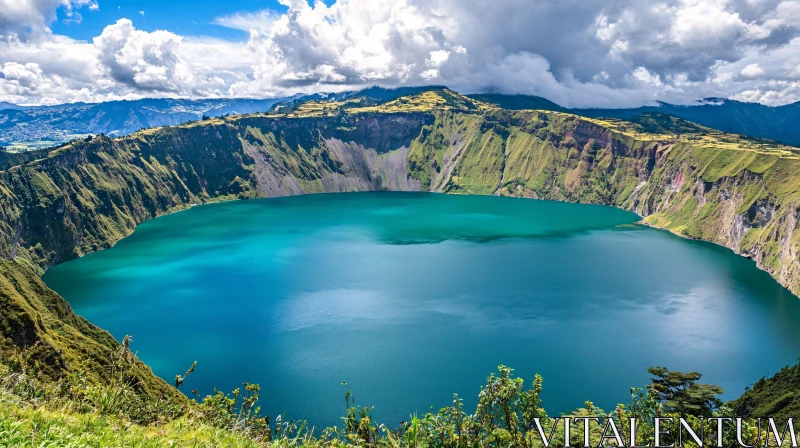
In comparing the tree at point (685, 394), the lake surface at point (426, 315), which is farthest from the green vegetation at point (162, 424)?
the lake surface at point (426, 315)

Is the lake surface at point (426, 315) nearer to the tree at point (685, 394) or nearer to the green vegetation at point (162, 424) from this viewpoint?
the tree at point (685, 394)

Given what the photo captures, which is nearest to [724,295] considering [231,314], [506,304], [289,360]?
[506,304]

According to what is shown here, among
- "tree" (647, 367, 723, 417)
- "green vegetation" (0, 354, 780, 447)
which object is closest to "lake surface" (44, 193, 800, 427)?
"tree" (647, 367, 723, 417)

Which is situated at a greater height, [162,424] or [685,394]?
[162,424]

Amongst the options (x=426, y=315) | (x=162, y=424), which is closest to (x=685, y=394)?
(x=426, y=315)

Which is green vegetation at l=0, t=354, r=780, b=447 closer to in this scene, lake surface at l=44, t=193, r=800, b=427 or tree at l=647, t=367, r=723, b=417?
tree at l=647, t=367, r=723, b=417

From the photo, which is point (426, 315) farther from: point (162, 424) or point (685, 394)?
point (162, 424)
